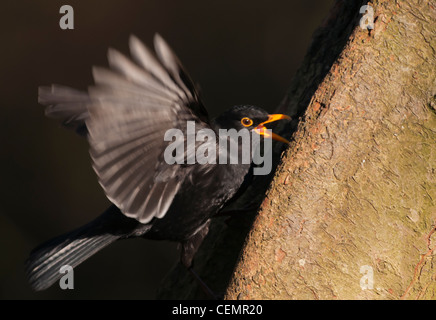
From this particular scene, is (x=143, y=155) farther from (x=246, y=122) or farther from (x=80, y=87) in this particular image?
(x=80, y=87)

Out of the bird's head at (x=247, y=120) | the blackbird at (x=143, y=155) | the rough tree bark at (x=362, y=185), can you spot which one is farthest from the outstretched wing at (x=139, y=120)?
the bird's head at (x=247, y=120)

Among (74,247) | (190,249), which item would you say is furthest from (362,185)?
(74,247)

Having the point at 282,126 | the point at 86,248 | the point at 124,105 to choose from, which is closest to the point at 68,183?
the point at 86,248

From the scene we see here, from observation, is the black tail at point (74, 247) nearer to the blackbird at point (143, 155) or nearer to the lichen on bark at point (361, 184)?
the blackbird at point (143, 155)

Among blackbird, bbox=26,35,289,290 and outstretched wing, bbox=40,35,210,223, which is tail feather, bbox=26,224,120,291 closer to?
blackbird, bbox=26,35,289,290
